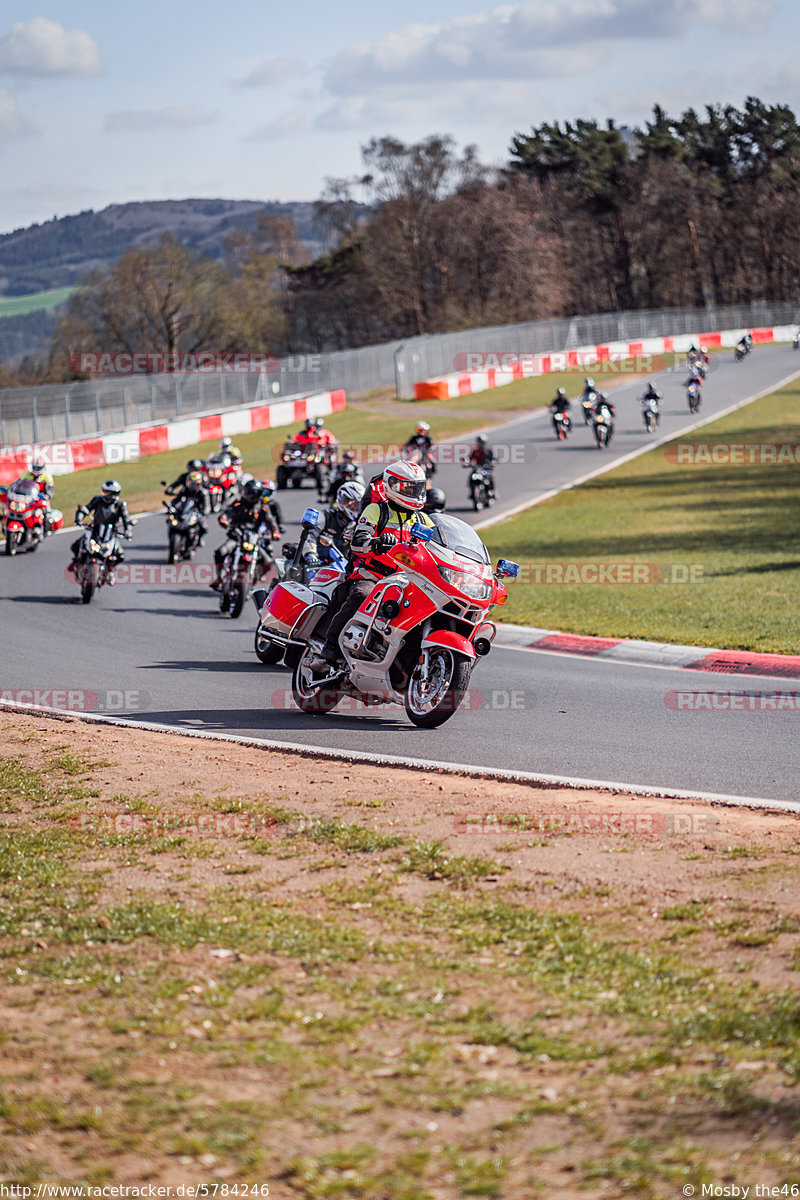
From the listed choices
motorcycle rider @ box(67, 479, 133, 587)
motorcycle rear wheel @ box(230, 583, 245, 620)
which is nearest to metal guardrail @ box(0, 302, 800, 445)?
motorcycle rider @ box(67, 479, 133, 587)

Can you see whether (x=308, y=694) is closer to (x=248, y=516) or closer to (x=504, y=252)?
(x=248, y=516)

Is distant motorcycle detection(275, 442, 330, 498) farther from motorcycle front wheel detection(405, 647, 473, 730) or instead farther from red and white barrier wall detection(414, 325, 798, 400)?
red and white barrier wall detection(414, 325, 798, 400)

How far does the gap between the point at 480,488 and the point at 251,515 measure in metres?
11.9

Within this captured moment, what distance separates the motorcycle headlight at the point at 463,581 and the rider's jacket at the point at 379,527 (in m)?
0.45

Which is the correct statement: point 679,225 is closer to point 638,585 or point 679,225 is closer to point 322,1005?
point 638,585

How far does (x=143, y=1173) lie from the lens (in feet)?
11.8

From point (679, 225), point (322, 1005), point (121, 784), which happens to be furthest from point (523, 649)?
point (679, 225)

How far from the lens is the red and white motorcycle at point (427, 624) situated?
9625 millimetres

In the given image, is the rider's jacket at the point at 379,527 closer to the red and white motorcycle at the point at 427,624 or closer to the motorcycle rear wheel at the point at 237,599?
the red and white motorcycle at the point at 427,624

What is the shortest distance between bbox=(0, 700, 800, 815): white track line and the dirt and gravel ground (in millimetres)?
261

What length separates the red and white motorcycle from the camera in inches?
379

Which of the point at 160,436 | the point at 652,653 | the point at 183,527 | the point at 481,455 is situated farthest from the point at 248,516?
the point at 160,436

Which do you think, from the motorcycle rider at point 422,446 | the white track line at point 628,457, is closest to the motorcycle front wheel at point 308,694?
the white track line at point 628,457

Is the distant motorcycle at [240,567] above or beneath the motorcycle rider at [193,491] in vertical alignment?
beneath
